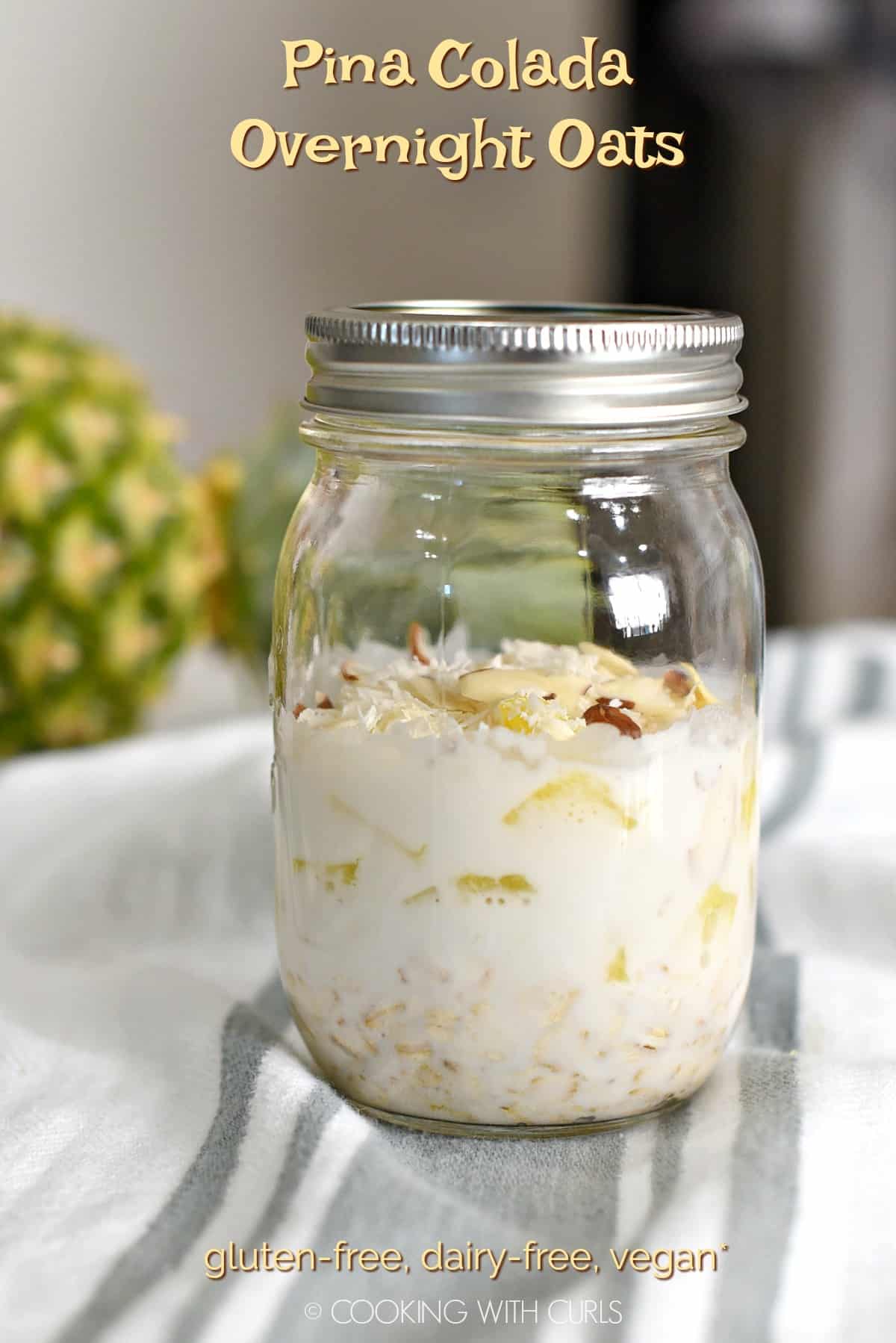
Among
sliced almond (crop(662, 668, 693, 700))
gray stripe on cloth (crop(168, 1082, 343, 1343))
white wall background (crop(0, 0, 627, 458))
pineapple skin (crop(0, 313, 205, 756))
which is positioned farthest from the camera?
white wall background (crop(0, 0, 627, 458))

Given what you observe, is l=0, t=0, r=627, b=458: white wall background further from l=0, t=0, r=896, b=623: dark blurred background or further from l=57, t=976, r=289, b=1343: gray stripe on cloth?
l=57, t=976, r=289, b=1343: gray stripe on cloth

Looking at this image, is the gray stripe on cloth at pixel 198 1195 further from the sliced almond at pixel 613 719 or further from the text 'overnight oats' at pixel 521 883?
the sliced almond at pixel 613 719

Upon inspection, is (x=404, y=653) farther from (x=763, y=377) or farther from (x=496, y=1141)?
(x=763, y=377)

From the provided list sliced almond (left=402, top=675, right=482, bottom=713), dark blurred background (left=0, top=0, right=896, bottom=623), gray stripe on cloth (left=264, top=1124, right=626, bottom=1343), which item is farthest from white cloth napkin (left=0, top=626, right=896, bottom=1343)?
dark blurred background (left=0, top=0, right=896, bottom=623)

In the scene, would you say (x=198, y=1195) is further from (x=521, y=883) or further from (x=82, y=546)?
(x=82, y=546)

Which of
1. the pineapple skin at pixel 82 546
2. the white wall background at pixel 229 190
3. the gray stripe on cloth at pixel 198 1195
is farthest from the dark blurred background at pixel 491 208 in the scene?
the gray stripe on cloth at pixel 198 1195

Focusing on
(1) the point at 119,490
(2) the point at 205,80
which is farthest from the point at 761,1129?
(2) the point at 205,80

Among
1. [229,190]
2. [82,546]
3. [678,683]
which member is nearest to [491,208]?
[229,190]
